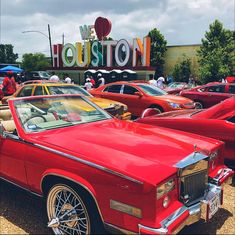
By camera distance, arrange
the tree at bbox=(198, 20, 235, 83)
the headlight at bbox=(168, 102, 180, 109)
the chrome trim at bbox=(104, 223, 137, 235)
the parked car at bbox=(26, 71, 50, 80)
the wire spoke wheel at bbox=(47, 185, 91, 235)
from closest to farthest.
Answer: the chrome trim at bbox=(104, 223, 137, 235) → the wire spoke wheel at bbox=(47, 185, 91, 235) → the headlight at bbox=(168, 102, 180, 109) → the tree at bbox=(198, 20, 235, 83) → the parked car at bbox=(26, 71, 50, 80)

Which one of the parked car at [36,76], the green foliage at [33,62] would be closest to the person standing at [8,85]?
the parked car at [36,76]

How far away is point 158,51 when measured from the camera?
4031 cm

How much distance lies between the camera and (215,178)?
3410 mm

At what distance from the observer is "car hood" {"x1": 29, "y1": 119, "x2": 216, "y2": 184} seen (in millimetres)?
2701

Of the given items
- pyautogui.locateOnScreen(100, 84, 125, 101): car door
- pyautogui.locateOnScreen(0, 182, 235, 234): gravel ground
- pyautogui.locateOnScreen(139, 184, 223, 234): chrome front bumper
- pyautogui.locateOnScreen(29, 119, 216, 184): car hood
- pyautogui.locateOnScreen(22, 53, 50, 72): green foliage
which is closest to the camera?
pyautogui.locateOnScreen(139, 184, 223, 234): chrome front bumper

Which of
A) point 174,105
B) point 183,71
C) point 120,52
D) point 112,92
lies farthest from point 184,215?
point 183,71

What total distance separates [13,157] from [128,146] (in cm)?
142

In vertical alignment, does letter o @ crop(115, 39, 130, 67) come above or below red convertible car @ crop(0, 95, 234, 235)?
above

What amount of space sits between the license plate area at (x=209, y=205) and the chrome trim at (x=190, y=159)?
389mm

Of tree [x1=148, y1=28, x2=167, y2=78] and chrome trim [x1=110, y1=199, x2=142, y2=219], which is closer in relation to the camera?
chrome trim [x1=110, y1=199, x2=142, y2=219]

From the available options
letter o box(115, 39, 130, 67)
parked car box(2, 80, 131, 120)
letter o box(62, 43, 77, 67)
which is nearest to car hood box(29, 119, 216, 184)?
parked car box(2, 80, 131, 120)

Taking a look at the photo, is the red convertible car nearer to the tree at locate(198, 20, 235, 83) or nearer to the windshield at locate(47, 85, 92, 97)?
the windshield at locate(47, 85, 92, 97)

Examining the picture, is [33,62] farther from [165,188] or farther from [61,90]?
[165,188]

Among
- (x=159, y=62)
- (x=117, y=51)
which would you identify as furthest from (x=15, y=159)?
(x=159, y=62)
